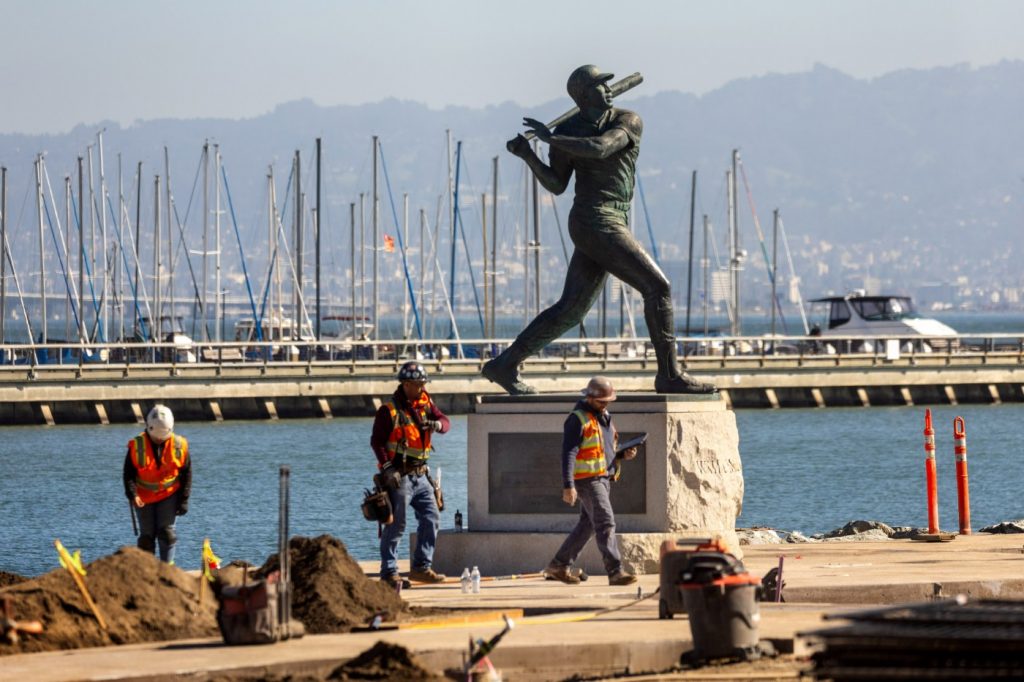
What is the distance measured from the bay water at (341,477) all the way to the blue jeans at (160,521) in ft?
9.58

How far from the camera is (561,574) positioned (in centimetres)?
1512

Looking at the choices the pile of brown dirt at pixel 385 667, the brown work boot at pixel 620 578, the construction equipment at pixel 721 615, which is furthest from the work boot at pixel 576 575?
the pile of brown dirt at pixel 385 667

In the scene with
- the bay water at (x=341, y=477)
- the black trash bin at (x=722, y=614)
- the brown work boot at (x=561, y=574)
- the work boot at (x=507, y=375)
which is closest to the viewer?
the black trash bin at (x=722, y=614)

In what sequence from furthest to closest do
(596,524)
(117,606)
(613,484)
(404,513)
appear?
(613,484) < (404,513) < (596,524) < (117,606)

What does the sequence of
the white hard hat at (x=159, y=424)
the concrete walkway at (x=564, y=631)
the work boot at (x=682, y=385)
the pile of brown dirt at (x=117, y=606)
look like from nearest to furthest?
the concrete walkway at (x=564, y=631)
the pile of brown dirt at (x=117, y=606)
the white hard hat at (x=159, y=424)
the work boot at (x=682, y=385)

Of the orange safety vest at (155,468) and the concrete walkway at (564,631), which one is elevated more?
the orange safety vest at (155,468)

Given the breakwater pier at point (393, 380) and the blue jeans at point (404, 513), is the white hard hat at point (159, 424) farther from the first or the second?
the breakwater pier at point (393, 380)

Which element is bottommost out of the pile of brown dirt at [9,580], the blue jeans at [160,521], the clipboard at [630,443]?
the pile of brown dirt at [9,580]

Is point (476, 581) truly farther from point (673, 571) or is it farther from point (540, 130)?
point (540, 130)

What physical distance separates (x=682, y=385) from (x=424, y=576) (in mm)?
2546

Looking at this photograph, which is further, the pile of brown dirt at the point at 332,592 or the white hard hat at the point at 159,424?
the white hard hat at the point at 159,424

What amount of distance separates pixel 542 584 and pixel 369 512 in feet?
4.54

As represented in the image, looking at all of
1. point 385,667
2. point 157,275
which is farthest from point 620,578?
point 157,275

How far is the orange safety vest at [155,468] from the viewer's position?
573 inches
